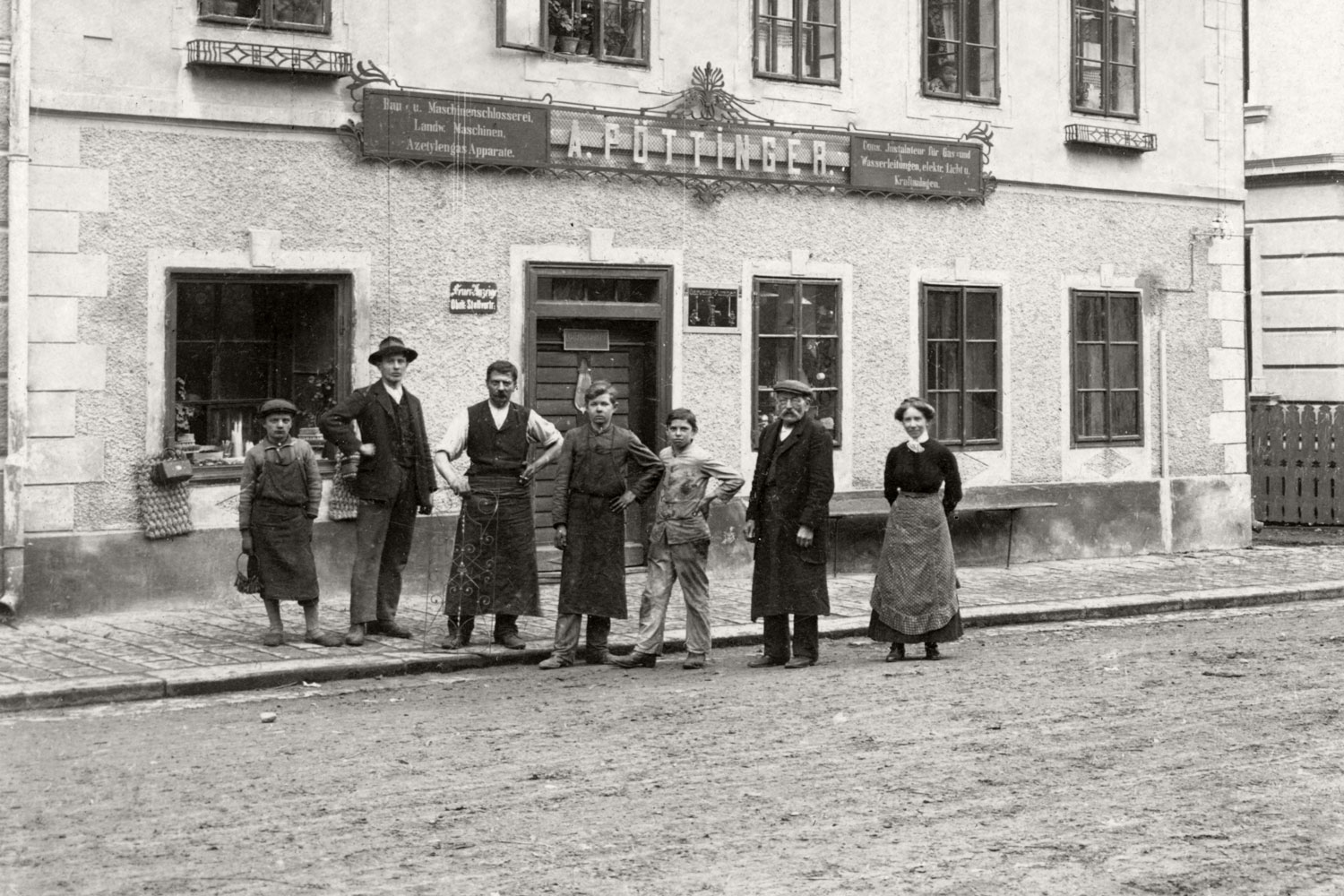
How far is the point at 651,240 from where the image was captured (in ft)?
49.1

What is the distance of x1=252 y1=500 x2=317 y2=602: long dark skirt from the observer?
11.1 meters

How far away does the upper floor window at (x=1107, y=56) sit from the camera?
17672 millimetres

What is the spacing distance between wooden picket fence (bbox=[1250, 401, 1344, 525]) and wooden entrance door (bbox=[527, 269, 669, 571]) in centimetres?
977

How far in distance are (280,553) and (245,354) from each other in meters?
2.78

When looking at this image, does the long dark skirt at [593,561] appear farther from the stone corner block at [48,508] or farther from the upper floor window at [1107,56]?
the upper floor window at [1107,56]

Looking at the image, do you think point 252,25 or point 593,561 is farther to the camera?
point 252,25

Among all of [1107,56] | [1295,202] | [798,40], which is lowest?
[1295,202]

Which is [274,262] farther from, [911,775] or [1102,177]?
[1102,177]

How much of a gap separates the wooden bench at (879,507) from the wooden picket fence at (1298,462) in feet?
18.5

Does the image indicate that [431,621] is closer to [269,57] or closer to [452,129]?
[452,129]

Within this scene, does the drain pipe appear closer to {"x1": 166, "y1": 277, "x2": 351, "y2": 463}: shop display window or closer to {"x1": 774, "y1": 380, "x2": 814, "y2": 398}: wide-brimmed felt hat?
{"x1": 166, "y1": 277, "x2": 351, "y2": 463}: shop display window

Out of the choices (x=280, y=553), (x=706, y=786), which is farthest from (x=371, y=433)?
(x=706, y=786)

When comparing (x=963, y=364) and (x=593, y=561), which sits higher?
(x=963, y=364)

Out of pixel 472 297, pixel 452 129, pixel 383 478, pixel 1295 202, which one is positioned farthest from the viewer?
pixel 1295 202
